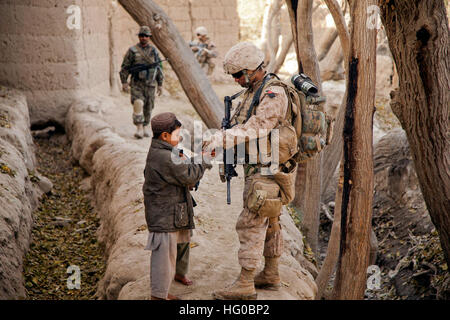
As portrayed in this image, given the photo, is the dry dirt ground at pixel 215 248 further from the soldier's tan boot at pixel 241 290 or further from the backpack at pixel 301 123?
the backpack at pixel 301 123

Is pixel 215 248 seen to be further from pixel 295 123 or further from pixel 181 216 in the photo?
pixel 295 123

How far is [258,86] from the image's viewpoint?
13.0 feet

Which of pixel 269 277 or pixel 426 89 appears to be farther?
pixel 426 89

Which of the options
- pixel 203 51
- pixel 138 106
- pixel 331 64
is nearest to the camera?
pixel 138 106

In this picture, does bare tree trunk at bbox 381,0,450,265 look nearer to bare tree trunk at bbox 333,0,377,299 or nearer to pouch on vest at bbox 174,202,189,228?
bare tree trunk at bbox 333,0,377,299

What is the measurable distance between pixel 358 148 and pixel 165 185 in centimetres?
243

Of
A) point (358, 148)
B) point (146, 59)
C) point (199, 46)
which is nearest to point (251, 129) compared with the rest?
point (358, 148)
